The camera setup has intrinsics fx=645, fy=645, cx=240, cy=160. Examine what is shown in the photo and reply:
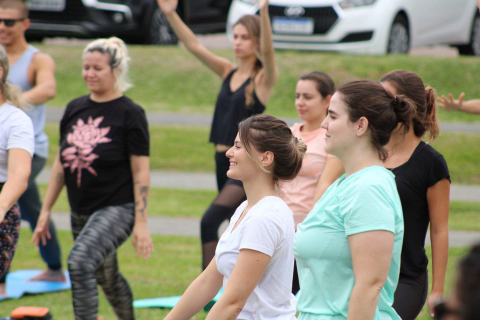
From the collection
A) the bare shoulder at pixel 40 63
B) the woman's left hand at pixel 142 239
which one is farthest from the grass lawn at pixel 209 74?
the woman's left hand at pixel 142 239

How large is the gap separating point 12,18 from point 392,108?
381 centimetres

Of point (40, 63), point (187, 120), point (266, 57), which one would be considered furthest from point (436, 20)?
point (40, 63)

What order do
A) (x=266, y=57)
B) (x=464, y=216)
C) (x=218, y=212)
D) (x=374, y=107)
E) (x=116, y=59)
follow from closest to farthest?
(x=374, y=107) → (x=116, y=59) → (x=218, y=212) → (x=266, y=57) → (x=464, y=216)

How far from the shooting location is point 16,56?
5.40m

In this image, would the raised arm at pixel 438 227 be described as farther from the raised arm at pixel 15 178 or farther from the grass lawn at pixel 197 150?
the grass lawn at pixel 197 150

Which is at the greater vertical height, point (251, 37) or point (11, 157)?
point (251, 37)

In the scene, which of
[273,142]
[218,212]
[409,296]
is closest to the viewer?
[273,142]

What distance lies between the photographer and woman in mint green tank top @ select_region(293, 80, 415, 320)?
2.25 meters

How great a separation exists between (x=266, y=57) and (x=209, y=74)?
30.5ft

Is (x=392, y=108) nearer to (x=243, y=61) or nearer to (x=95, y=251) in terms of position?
(x=95, y=251)

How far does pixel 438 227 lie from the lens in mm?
3223

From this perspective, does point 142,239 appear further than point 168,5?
No

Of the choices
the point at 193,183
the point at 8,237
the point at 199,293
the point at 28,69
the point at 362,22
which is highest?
the point at 28,69

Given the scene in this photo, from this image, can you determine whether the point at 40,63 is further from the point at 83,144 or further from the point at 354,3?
the point at 354,3
